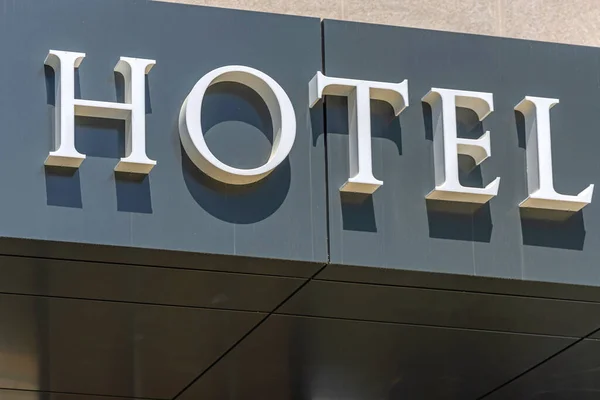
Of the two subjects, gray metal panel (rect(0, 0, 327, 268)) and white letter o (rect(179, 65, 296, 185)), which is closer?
gray metal panel (rect(0, 0, 327, 268))

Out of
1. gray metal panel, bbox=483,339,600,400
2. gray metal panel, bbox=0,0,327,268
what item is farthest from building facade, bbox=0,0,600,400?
gray metal panel, bbox=483,339,600,400

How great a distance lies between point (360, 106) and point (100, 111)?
134 cm

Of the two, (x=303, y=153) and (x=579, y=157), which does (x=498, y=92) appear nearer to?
(x=579, y=157)

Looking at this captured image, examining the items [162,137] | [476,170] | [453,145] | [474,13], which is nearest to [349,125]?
[453,145]

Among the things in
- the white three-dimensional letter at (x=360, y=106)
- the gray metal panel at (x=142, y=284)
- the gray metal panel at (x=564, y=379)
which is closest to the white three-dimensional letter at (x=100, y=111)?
the gray metal panel at (x=142, y=284)

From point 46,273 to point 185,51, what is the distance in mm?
1340

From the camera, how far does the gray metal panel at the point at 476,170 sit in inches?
273

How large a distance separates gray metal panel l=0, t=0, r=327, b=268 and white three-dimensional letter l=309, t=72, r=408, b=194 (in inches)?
5.0

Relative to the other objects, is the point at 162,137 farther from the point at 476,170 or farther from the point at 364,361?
the point at 364,361

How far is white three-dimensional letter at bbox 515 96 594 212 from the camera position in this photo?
280 inches

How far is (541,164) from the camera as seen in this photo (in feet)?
23.6

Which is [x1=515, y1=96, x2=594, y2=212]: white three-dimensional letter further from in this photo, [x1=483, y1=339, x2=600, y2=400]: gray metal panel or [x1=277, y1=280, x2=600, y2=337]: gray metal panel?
[x1=483, y1=339, x2=600, y2=400]: gray metal panel

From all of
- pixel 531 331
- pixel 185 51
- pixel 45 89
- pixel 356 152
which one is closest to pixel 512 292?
pixel 531 331

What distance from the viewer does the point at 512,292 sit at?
7230 millimetres
